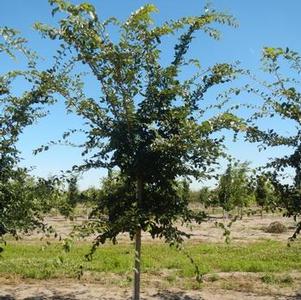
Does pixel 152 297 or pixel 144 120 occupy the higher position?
pixel 144 120

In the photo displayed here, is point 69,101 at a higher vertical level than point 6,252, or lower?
higher

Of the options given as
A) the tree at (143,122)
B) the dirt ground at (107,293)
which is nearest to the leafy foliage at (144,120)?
the tree at (143,122)

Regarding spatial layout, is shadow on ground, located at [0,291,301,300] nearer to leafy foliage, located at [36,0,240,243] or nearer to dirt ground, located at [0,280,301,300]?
dirt ground, located at [0,280,301,300]

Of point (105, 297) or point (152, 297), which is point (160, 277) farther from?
point (105, 297)

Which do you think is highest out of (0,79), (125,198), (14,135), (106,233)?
(0,79)

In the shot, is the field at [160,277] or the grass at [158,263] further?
the grass at [158,263]

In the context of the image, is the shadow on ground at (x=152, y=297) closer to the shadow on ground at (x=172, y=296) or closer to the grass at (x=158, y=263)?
the shadow on ground at (x=172, y=296)

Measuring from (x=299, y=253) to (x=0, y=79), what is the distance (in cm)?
1240

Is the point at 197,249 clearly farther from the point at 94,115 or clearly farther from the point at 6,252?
the point at 94,115

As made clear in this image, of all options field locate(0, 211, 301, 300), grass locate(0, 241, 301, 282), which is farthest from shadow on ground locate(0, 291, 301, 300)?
grass locate(0, 241, 301, 282)

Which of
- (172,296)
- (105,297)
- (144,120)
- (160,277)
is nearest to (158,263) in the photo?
(160,277)

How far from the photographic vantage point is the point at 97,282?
1132cm

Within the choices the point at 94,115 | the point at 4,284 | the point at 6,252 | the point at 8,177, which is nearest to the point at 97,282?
the point at 4,284

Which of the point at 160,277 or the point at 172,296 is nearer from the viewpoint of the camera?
the point at 172,296
